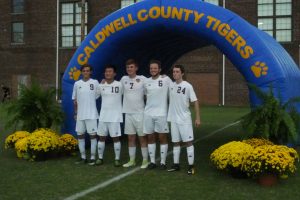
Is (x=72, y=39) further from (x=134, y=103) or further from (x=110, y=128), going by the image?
(x=134, y=103)

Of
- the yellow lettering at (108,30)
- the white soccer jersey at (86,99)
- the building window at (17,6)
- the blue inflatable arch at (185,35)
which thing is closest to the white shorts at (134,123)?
the white soccer jersey at (86,99)

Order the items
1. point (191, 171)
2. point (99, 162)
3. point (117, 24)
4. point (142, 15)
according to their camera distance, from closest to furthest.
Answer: point (191, 171) < point (99, 162) < point (142, 15) < point (117, 24)

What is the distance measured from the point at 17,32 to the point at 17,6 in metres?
2.07

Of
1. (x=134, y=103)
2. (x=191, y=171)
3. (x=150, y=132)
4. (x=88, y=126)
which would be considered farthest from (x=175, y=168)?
(x=88, y=126)

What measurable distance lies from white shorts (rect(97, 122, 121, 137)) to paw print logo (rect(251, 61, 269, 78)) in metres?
2.55

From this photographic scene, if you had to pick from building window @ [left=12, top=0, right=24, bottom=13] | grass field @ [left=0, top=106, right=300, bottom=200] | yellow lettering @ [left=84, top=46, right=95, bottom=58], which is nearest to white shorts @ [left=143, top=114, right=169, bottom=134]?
grass field @ [left=0, top=106, right=300, bottom=200]

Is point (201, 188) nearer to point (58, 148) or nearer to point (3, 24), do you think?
point (58, 148)

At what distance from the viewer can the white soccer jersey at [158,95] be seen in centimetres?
727

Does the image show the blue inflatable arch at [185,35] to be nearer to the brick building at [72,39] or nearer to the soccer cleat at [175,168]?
the soccer cleat at [175,168]

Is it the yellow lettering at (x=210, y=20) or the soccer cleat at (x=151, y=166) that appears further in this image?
the yellow lettering at (x=210, y=20)

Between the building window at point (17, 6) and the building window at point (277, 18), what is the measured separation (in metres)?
18.4

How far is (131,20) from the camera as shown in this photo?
8828 mm

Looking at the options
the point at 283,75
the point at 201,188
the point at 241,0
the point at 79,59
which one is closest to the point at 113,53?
the point at 79,59

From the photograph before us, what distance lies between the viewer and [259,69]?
25.3ft
